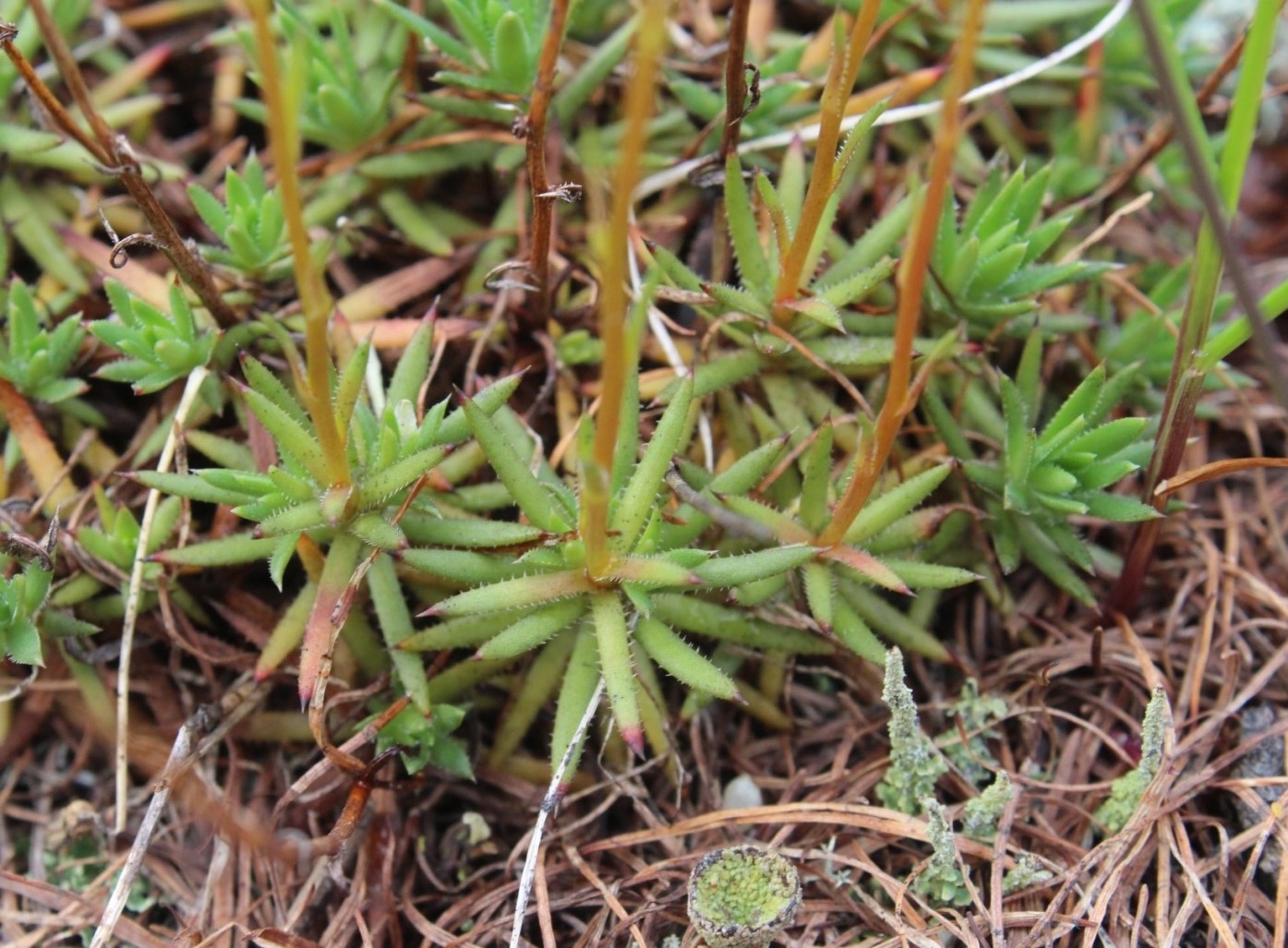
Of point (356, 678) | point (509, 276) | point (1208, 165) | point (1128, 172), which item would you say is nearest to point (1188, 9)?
point (1128, 172)

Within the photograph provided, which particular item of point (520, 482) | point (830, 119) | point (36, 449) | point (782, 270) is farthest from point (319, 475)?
point (830, 119)

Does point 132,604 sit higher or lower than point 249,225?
lower

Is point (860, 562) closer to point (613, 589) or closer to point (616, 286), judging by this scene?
point (613, 589)

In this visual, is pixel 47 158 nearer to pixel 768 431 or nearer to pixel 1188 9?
pixel 768 431

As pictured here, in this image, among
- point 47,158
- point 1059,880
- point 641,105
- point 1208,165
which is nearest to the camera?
point 641,105

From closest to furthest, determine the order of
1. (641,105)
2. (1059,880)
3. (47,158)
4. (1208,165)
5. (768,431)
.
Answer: (641,105) < (1208,165) < (1059,880) < (768,431) < (47,158)

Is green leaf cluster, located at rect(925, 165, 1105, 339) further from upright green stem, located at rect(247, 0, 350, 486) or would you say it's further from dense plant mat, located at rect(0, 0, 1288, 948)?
upright green stem, located at rect(247, 0, 350, 486)
